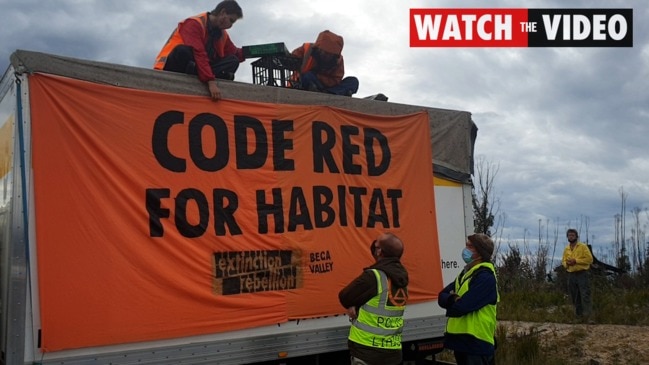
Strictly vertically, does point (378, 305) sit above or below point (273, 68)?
below

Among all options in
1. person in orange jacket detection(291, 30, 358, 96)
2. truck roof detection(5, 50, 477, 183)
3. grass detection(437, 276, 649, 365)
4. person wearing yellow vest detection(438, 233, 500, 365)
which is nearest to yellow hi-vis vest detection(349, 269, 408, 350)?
person wearing yellow vest detection(438, 233, 500, 365)

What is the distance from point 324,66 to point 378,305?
2502 mm

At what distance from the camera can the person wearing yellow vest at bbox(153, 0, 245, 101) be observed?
471 centimetres

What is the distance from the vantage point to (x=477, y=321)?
491 centimetres

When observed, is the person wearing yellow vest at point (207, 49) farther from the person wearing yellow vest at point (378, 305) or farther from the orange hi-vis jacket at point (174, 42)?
the person wearing yellow vest at point (378, 305)

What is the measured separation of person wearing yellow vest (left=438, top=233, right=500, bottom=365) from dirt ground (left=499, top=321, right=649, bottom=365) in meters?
4.44

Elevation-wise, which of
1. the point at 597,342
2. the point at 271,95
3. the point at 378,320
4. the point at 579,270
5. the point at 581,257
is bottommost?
the point at 597,342

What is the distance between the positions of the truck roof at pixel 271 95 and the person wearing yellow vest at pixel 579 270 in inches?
244

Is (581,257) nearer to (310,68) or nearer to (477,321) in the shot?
(477,321)

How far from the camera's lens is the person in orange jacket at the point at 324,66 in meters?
5.95

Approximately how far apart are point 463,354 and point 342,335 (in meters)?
0.97

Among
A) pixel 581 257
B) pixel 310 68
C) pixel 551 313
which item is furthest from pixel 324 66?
pixel 551 313

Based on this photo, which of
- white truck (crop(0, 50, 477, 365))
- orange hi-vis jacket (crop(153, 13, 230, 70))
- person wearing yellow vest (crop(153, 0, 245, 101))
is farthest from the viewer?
orange hi-vis jacket (crop(153, 13, 230, 70))

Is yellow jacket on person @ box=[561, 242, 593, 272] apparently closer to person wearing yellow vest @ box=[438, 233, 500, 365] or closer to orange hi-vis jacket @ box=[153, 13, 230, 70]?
person wearing yellow vest @ box=[438, 233, 500, 365]
